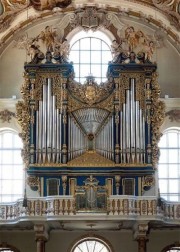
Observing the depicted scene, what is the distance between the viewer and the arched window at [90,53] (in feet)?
112

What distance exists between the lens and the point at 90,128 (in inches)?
1241

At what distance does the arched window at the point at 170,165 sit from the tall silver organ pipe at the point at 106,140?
258cm

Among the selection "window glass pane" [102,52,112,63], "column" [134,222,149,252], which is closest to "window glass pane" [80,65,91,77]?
"window glass pane" [102,52,112,63]

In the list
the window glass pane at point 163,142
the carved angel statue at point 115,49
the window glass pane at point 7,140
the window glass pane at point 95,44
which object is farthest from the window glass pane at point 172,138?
the window glass pane at point 7,140

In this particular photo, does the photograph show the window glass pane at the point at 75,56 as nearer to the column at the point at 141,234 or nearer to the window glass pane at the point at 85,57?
the window glass pane at the point at 85,57

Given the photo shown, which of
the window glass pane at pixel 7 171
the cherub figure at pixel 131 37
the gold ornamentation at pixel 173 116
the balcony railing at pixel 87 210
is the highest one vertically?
the cherub figure at pixel 131 37

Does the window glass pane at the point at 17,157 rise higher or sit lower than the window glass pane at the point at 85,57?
lower

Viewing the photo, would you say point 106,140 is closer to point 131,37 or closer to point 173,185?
point 173,185

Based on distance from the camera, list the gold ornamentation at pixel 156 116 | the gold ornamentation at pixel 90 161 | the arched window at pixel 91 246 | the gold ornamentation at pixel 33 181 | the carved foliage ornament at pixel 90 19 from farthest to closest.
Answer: the carved foliage ornament at pixel 90 19 < the arched window at pixel 91 246 < the gold ornamentation at pixel 156 116 < the gold ornamentation at pixel 90 161 < the gold ornamentation at pixel 33 181

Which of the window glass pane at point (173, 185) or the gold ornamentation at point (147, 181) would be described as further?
→ the window glass pane at point (173, 185)

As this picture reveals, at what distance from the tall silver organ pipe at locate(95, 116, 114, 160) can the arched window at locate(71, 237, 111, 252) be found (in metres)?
3.22

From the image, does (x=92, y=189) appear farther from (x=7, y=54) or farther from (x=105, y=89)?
(x=7, y=54)

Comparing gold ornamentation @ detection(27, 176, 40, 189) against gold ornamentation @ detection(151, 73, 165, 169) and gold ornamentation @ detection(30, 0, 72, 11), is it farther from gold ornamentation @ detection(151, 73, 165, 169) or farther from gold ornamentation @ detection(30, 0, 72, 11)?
gold ornamentation @ detection(30, 0, 72, 11)

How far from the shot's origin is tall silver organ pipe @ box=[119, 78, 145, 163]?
31297 millimetres
